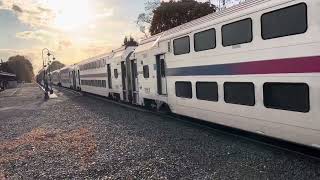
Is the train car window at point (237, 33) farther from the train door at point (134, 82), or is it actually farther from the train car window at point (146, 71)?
the train door at point (134, 82)

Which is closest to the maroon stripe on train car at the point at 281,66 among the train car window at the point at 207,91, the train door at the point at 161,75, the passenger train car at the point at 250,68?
the passenger train car at the point at 250,68

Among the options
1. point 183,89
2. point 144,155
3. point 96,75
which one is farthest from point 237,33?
point 96,75

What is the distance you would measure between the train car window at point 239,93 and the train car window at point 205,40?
4.69 ft

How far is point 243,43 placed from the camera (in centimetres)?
1066

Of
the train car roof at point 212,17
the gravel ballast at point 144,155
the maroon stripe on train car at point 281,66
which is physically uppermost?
the train car roof at point 212,17

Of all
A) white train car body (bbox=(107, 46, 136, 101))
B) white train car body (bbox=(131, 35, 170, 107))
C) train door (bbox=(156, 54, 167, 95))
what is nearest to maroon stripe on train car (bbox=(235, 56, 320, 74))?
white train car body (bbox=(131, 35, 170, 107))

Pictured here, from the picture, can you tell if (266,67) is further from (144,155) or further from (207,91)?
(144,155)

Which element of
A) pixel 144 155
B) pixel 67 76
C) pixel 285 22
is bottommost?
pixel 144 155

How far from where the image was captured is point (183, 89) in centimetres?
1492

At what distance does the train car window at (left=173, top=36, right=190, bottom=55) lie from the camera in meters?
14.1

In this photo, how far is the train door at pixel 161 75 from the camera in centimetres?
1677

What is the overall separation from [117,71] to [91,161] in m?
15.5

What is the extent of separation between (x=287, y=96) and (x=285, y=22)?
1.57 m

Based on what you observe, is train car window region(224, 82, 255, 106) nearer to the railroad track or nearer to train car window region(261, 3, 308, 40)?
the railroad track
